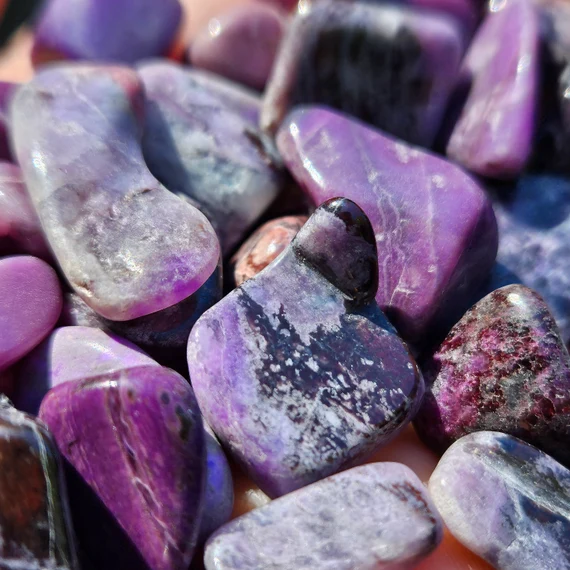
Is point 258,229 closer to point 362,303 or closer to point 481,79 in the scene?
point 362,303

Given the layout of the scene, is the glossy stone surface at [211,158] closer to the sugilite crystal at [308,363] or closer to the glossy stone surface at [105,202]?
the glossy stone surface at [105,202]

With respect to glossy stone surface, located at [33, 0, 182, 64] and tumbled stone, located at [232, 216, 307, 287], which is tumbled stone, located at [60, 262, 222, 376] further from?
glossy stone surface, located at [33, 0, 182, 64]

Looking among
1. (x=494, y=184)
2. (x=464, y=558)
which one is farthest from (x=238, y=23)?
(x=464, y=558)

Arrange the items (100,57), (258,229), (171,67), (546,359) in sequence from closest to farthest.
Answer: (546,359), (258,229), (171,67), (100,57)

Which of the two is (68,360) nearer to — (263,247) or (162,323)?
(162,323)

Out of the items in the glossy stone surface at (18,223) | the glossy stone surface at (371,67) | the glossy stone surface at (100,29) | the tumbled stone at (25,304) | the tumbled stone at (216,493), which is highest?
the glossy stone surface at (371,67)

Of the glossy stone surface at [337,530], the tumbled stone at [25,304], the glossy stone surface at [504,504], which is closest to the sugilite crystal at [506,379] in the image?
the glossy stone surface at [504,504]

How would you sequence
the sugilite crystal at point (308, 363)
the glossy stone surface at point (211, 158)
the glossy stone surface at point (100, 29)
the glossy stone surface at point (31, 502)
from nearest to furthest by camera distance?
the glossy stone surface at point (31, 502)
the sugilite crystal at point (308, 363)
the glossy stone surface at point (211, 158)
the glossy stone surface at point (100, 29)

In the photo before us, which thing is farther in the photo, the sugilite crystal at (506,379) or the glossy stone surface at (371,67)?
the glossy stone surface at (371,67)
